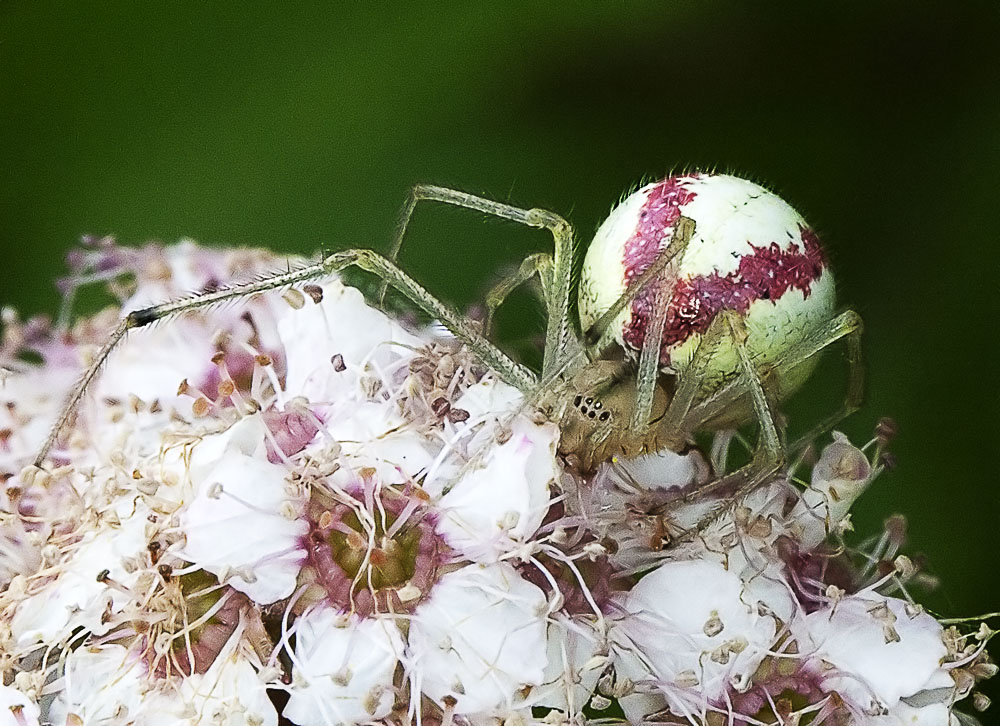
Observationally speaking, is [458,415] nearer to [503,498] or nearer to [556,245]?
[503,498]

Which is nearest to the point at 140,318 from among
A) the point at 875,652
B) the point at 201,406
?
the point at 201,406

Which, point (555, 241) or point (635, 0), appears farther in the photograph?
point (635, 0)

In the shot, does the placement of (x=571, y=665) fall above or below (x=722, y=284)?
below

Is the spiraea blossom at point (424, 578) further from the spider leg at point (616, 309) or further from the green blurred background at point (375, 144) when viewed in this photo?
the green blurred background at point (375, 144)

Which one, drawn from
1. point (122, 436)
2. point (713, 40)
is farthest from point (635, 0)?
point (122, 436)

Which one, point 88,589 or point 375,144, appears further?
point 375,144

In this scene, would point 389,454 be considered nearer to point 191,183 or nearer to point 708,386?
point 708,386
